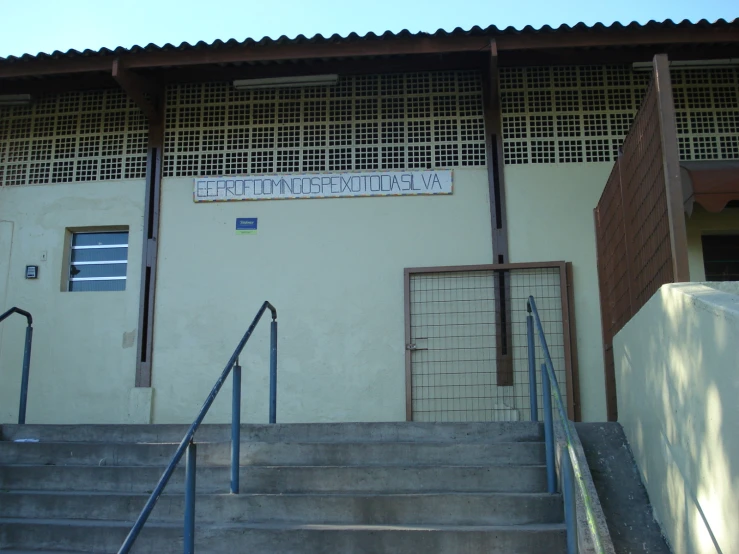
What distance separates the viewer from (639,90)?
28.6 feet

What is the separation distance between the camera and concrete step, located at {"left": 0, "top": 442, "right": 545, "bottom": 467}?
5809 millimetres

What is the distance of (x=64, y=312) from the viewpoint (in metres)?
8.70

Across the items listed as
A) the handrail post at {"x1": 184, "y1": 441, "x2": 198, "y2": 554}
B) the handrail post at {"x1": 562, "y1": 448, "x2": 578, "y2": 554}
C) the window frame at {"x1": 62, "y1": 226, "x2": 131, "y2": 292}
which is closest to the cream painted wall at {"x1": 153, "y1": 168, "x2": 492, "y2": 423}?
the window frame at {"x1": 62, "y1": 226, "x2": 131, "y2": 292}

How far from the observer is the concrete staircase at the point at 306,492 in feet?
16.6

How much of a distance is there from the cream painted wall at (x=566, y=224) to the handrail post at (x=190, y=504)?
4457mm

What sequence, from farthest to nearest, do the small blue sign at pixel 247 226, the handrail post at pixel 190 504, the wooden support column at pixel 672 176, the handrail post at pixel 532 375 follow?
the small blue sign at pixel 247 226
the handrail post at pixel 532 375
the wooden support column at pixel 672 176
the handrail post at pixel 190 504

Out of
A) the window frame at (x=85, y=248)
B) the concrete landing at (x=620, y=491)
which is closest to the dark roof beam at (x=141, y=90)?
the window frame at (x=85, y=248)

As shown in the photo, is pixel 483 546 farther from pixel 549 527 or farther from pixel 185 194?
pixel 185 194

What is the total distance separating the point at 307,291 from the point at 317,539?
12.2 feet

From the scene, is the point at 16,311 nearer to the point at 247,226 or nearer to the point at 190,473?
the point at 247,226

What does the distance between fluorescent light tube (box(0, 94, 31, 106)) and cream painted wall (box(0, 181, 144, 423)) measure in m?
0.98

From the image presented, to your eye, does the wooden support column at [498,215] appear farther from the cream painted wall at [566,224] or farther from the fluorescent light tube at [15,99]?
the fluorescent light tube at [15,99]

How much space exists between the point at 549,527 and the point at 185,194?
5.47 m

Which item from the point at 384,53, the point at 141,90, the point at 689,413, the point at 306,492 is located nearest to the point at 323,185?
the point at 384,53
